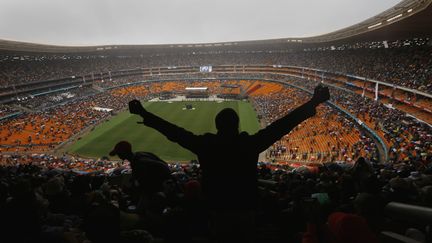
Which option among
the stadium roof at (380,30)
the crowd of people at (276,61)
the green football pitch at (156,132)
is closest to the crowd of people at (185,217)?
the green football pitch at (156,132)

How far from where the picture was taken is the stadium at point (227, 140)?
2.60 meters

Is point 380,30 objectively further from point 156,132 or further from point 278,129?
point 278,129

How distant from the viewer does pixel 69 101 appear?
54.7 metres

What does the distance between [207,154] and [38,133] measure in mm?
40897

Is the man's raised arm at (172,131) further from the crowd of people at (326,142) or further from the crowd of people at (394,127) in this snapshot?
the crowd of people at (326,142)

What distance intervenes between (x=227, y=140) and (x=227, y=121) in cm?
16

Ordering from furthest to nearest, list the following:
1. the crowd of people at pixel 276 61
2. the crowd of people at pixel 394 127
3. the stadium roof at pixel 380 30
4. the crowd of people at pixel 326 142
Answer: the crowd of people at pixel 276 61 → the stadium roof at pixel 380 30 → the crowd of people at pixel 326 142 → the crowd of people at pixel 394 127

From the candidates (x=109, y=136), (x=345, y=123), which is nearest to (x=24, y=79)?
(x=109, y=136)

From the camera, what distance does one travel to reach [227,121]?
2.54m

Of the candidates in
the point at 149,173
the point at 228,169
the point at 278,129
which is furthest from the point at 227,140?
the point at 149,173

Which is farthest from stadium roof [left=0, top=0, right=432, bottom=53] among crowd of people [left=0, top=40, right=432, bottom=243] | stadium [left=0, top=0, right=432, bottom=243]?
crowd of people [left=0, top=40, right=432, bottom=243]

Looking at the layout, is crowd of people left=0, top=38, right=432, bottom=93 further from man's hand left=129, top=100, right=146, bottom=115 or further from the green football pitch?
man's hand left=129, top=100, right=146, bottom=115

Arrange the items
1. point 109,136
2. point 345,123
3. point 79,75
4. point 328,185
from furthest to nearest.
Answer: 1. point 79,75
2. point 109,136
3. point 345,123
4. point 328,185

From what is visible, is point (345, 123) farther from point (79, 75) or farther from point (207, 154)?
point (79, 75)
